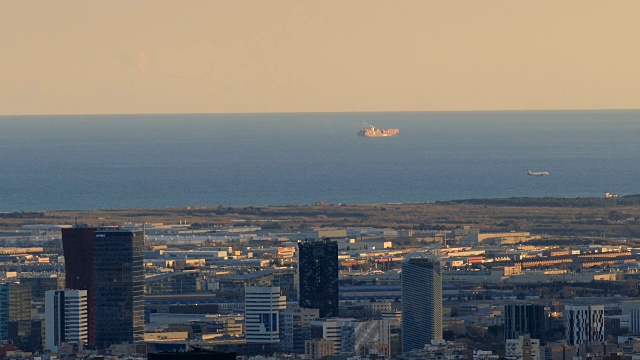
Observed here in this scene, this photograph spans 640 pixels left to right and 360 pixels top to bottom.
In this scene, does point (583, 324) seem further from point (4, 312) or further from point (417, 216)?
point (417, 216)

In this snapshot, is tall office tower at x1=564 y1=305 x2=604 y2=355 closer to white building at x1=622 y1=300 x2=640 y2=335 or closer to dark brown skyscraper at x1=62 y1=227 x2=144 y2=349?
white building at x1=622 y1=300 x2=640 y2=335

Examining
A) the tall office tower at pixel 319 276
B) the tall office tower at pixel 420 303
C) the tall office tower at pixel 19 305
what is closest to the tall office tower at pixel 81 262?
the tall office tower at pixel 19 305

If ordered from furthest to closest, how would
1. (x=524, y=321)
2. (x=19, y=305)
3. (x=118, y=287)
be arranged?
(x=19, y=305) → (x=118, y=287) → (x=524, y=321)

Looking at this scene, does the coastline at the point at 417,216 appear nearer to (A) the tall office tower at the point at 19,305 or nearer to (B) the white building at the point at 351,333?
(A) the tall office tower at the point at 19,305

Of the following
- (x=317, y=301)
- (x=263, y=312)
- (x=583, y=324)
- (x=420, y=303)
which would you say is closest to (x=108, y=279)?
(x=263, y=312)

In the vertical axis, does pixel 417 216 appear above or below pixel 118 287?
above

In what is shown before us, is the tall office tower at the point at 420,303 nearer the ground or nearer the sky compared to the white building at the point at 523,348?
nearer the sky
